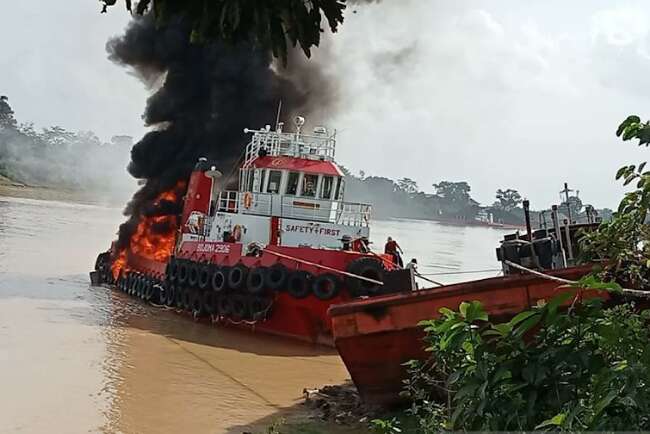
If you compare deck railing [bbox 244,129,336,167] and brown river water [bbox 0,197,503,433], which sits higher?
deck railing [bbox 244,129,336,167]

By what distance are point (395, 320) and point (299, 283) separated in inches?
222

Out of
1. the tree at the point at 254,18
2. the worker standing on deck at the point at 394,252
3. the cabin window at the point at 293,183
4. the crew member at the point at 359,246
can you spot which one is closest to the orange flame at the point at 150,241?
the cabin window at the point at 293,183

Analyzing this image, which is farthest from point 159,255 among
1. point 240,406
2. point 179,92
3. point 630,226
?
point 630,226

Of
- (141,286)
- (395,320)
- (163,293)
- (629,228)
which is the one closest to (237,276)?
(163,293)

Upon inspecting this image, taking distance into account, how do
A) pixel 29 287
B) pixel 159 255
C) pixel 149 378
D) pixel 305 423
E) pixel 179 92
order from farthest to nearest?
pixel 179 92 < pixel 159 255 < pixel 29 287 < pixel 149 378 < pixel 305 423

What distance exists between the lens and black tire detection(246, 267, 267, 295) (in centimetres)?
1312

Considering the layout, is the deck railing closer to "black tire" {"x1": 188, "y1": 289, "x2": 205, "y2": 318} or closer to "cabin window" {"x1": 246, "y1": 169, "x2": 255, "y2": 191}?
"cabin window" {"x1": 246, "y1": 169, "x2": 255, "y2": 191}

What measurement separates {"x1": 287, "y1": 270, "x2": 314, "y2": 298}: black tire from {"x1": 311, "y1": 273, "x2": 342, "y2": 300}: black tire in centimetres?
12

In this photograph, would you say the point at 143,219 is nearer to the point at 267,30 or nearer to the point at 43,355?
the point at 43,355

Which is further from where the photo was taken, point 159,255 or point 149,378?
point 159,255

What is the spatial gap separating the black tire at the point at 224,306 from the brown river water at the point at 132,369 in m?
0.36

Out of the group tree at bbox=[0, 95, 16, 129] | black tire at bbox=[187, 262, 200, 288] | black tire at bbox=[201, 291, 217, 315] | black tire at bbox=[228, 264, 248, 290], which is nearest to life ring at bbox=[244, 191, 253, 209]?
black tire at bbox=[187, 262, 200, 288]

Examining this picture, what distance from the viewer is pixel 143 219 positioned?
22.4 meters

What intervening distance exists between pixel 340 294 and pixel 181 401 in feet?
14.1
